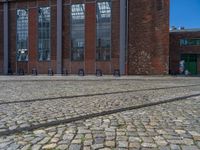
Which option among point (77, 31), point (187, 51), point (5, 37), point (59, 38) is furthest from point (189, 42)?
point (5, 37)

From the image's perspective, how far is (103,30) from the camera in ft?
141

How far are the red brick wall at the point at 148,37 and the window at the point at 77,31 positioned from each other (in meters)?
7.11

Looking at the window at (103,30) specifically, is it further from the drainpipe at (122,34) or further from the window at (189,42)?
the window at (189,42)

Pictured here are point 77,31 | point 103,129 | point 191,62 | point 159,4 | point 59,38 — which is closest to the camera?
point 103,129

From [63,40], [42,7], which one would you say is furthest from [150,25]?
[42,7]

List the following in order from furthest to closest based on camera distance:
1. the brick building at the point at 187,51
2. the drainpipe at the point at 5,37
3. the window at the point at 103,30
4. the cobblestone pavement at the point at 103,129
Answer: the brick building at the point at 187,51
the drainpipe at the point at 5,37
the window at the point at 103,30
the cobblestone pavement at the point at 103,129

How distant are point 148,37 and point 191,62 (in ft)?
54.2

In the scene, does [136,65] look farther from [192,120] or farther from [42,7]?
[192,120]

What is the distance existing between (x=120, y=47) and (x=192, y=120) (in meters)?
35.2

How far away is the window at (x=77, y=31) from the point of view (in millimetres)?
44125

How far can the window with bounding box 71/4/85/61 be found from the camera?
4412cm

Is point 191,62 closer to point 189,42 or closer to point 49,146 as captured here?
point 189,42

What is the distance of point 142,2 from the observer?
41438 millimetres

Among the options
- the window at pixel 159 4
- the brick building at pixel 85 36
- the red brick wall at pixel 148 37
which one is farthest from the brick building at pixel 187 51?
the window at pixel 159 4
